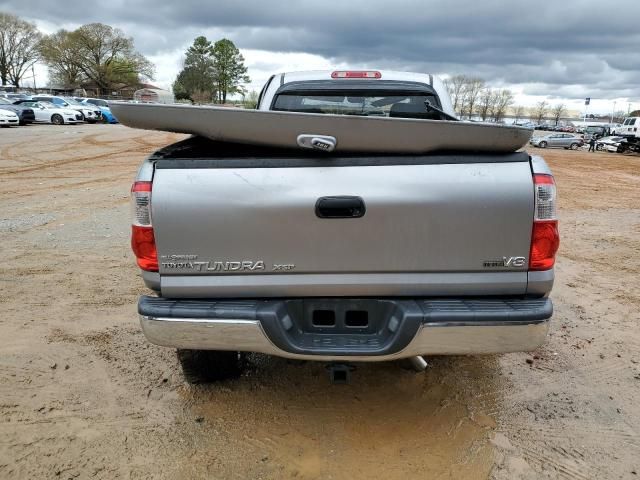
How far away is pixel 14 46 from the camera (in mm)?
86312

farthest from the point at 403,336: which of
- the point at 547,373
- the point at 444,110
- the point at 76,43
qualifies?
the point at 76,43

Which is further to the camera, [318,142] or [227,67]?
[227,67]

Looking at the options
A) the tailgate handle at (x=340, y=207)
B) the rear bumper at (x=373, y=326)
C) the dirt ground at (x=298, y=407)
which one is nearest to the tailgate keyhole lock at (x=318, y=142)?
the tailgate handle at (x=340, y=207)

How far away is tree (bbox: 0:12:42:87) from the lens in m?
85.0

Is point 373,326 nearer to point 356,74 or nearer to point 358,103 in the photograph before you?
point 358,103

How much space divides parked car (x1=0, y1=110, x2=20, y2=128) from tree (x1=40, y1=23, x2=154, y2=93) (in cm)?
6331

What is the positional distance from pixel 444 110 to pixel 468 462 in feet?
9.87

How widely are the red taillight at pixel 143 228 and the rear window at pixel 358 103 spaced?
2305 mm

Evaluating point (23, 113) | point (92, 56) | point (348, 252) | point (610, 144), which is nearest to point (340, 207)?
point (348, 252)

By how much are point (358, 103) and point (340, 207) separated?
2.45 metres

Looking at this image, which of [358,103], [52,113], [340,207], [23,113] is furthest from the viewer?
[52,113]

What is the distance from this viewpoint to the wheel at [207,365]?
3.01 meters

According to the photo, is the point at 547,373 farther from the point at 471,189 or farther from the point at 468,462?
the point at 471,189

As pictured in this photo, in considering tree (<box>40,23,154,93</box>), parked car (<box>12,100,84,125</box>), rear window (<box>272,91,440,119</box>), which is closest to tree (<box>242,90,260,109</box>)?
rear window (<box>272,91,440,119</box>)
